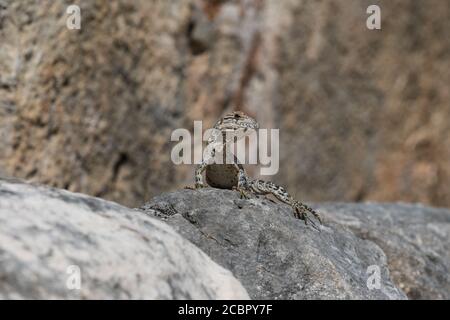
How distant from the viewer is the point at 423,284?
29.3 ft

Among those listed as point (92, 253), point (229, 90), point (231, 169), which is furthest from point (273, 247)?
point (229, 90)

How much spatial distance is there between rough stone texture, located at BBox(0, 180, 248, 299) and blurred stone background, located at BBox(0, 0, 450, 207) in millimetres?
5486

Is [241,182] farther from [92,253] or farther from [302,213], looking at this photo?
[92,253]

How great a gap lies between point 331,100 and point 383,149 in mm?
2087

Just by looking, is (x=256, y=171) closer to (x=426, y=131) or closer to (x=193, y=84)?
(x=193, y=84)

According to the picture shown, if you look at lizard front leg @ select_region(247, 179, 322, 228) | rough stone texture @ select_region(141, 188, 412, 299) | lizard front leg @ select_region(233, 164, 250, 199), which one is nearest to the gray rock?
lizard front leg @ select_region(247, 179, 322, 228)

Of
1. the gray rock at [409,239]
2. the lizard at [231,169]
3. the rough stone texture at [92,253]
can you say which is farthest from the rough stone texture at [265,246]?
the gray rock at [409,239]

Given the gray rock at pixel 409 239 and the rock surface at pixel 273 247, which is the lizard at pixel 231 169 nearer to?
the rock surface at pixel 273 247

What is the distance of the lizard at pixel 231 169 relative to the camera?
25.1ft

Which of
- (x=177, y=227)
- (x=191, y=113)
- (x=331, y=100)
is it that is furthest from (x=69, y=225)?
(x=331, y=100)

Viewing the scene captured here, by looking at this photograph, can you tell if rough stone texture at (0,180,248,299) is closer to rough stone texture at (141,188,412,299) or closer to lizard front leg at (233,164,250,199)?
rough stone texture at (141,188,412,299)

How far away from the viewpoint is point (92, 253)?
205 inches

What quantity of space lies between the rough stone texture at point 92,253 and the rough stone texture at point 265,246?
0.46 m

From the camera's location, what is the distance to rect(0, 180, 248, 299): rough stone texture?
490 centimetres
